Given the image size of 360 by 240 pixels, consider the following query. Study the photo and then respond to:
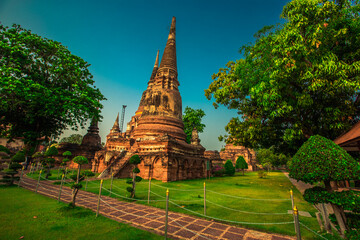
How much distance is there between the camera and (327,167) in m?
3.62

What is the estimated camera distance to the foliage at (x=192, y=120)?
36.7 meters

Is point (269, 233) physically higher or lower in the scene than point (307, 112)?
lower

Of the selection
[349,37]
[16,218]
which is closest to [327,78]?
[349,37]

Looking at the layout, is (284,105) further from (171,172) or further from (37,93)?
(37,93)

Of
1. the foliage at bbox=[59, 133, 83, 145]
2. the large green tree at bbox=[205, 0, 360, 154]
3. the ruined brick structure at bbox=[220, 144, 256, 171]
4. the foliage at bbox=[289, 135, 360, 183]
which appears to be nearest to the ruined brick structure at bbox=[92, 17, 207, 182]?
the large green tree at bbox=[205, 0, 360, 154]

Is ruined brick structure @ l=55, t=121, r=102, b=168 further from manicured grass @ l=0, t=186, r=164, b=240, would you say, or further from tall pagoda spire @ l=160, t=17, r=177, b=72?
manicured grass @ l=0, t=186, r=164, b=240

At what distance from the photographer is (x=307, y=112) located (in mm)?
10375

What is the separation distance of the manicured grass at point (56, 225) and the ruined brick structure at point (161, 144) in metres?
6.44

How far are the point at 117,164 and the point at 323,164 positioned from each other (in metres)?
15.7

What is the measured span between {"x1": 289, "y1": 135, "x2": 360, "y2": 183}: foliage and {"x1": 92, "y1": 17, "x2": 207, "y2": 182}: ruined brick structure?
36.4 feet

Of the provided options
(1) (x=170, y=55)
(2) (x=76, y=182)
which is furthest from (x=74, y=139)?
(2) (x=76, y=182)

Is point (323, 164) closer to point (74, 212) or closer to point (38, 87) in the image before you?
point (74, 212)

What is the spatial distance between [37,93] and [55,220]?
42.2ft

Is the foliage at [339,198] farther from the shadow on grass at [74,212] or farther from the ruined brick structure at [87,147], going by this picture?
the ruined brick structure at [87,147]
